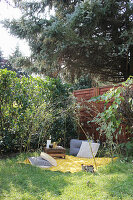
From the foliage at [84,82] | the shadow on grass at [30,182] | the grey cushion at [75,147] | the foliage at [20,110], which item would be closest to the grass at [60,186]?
the shadow on grass at [30,182]

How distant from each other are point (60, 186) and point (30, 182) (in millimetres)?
401

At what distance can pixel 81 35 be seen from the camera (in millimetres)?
7246

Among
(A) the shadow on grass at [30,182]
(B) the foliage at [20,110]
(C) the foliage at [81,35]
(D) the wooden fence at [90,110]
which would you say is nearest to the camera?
(A) the shadow on grass at [30,182]

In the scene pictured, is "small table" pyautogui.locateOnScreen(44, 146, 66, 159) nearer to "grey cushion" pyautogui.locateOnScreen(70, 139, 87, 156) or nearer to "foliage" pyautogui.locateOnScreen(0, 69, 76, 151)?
"foliage" pyautogui.locateOnScreen(0, 69, 76, 151)

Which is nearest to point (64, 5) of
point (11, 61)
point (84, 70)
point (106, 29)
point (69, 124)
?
point (106, 29)

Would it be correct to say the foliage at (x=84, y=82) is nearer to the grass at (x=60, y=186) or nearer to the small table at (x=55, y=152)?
the small table at (x=55, y=152)

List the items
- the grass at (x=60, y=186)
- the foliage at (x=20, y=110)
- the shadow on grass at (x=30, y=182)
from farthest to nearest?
the foliage at (x=20, y=110) → the shadow on grass at (x=30, y=182) → the grass at (x=60, y=186)

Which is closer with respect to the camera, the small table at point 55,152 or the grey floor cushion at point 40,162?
the grey floor cushion at point 40,162

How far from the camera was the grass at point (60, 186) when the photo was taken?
2121mm

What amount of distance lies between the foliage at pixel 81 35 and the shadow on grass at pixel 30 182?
15.7 ft

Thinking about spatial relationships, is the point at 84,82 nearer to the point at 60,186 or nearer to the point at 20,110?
the point at 20,110

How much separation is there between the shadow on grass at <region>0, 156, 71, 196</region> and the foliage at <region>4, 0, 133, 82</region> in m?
4.78

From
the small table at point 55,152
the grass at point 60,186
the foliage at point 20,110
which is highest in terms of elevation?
the foliage at point 20,110

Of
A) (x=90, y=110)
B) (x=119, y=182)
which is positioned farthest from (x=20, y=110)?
(x=119, y=182)
